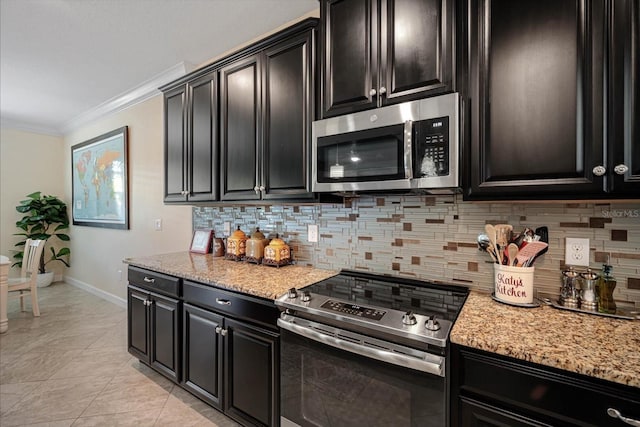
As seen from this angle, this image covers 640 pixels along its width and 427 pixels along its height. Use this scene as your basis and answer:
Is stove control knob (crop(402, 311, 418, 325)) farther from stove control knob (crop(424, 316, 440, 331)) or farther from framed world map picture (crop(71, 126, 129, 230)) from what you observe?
framed world map picture (crop(71, 126, 129, 230))

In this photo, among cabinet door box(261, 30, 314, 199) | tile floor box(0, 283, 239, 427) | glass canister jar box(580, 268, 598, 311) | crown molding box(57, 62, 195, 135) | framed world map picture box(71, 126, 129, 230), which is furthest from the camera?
framed world map picture box(71, 126, 129, 230)

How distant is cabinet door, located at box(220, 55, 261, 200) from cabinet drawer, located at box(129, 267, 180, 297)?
0.67 m

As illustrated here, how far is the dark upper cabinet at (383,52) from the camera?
1.29 metres

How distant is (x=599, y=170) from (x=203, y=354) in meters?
2.10

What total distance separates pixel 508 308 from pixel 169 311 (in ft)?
6.50

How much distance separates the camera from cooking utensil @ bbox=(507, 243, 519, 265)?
4.29ft

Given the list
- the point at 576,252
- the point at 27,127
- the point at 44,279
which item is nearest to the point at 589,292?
the point at 576,252

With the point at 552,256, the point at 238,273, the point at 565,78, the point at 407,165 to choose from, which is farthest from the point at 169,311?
the point at 565,78

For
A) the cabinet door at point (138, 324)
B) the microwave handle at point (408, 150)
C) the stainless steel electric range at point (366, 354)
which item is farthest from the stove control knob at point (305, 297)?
the cabinet door at point (138, 324)

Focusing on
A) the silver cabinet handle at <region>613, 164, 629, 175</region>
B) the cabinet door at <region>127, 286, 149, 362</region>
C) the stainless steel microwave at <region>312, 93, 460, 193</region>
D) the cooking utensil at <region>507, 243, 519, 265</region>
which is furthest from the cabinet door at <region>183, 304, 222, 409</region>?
the silver cabinet handle at <region>613, 164, 629, 175</region>

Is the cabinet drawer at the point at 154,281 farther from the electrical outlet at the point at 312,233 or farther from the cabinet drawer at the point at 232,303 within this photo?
the electrical outlet at the point at 312,233

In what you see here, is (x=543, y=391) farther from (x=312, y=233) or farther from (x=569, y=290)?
(x=312, y=233)

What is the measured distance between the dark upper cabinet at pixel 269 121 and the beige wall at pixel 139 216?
3.94ft

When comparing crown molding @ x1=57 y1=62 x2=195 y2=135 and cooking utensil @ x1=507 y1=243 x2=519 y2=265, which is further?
crown molding @ x1=57 y1=62 x2=195 y2=135
